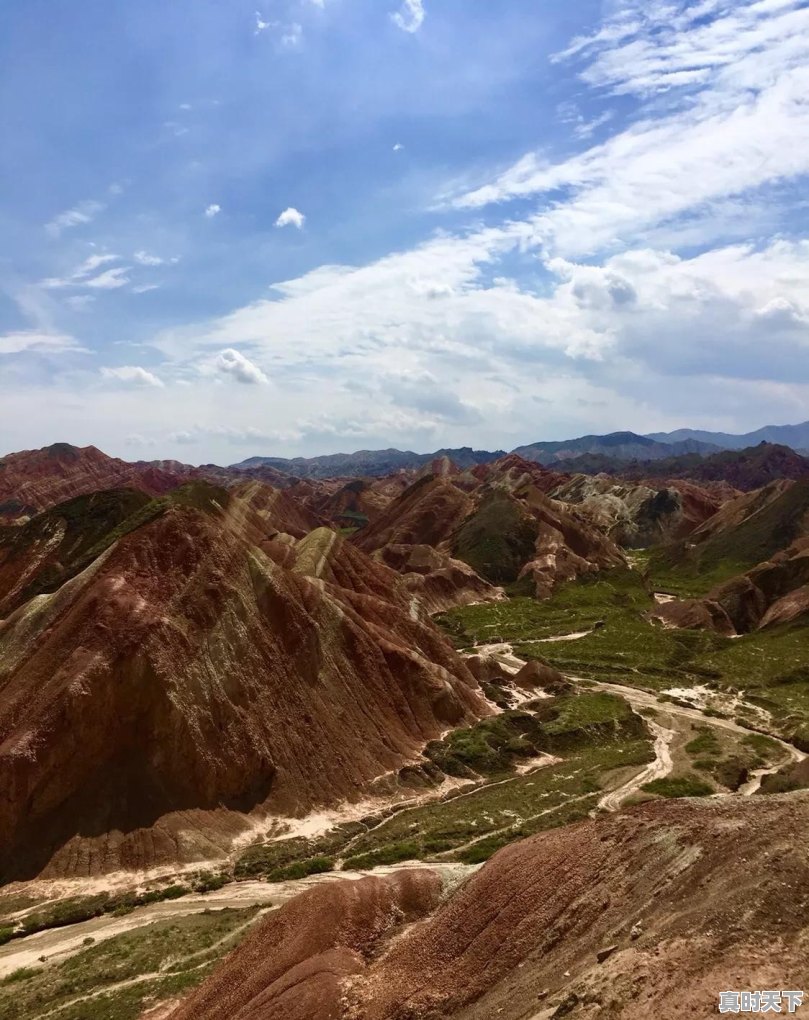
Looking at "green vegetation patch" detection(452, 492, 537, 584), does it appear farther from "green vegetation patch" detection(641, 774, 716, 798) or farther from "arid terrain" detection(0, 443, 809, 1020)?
"green vegetation patch" detection(641, 774, 716, 798)

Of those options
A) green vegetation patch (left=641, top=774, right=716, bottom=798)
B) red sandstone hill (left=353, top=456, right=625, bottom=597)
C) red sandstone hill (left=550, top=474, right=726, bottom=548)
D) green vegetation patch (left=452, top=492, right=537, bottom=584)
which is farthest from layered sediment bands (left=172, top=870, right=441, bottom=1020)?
red sandstone hill (left=550, top=474, right=726, bottom=548)

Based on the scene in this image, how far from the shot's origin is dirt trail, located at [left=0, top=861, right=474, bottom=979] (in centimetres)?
2686

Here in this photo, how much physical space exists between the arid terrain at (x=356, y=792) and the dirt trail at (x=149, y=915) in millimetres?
145

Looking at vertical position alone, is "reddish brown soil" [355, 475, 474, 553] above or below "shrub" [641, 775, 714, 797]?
above

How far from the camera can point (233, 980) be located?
20188mm

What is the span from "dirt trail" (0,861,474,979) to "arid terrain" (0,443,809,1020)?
0.15 meters

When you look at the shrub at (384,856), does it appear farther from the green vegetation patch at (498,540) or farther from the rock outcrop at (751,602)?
the green vegetation patch at (498,540)

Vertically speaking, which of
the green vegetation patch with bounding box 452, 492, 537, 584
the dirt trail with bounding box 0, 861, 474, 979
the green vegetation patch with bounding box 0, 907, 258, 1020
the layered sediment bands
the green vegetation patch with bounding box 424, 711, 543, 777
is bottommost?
the green vegetation patch with bounding box 424, 711, 543, 777

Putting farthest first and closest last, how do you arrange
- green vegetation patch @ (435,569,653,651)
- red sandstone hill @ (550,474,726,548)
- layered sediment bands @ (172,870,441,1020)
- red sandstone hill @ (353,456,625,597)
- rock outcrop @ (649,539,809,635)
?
red sandstone hill @ (550,474,726,548) → red sandstone hill @ (353,456,625,597) → green vegetation patch @ (435,569,653,651) → rock outcrop @ (649,539,809,635) → layered sediment bands @ (172,870,441,1020)

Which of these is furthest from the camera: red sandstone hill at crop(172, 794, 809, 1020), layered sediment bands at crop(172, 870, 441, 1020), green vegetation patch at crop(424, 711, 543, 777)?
green vegetation patch at crop(424, 711, 543, 777)

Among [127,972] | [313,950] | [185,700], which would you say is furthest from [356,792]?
[313,950]

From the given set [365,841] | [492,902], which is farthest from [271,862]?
[492,902]

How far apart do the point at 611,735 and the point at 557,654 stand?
29.3 metres

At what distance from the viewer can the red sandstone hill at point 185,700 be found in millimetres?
35250
